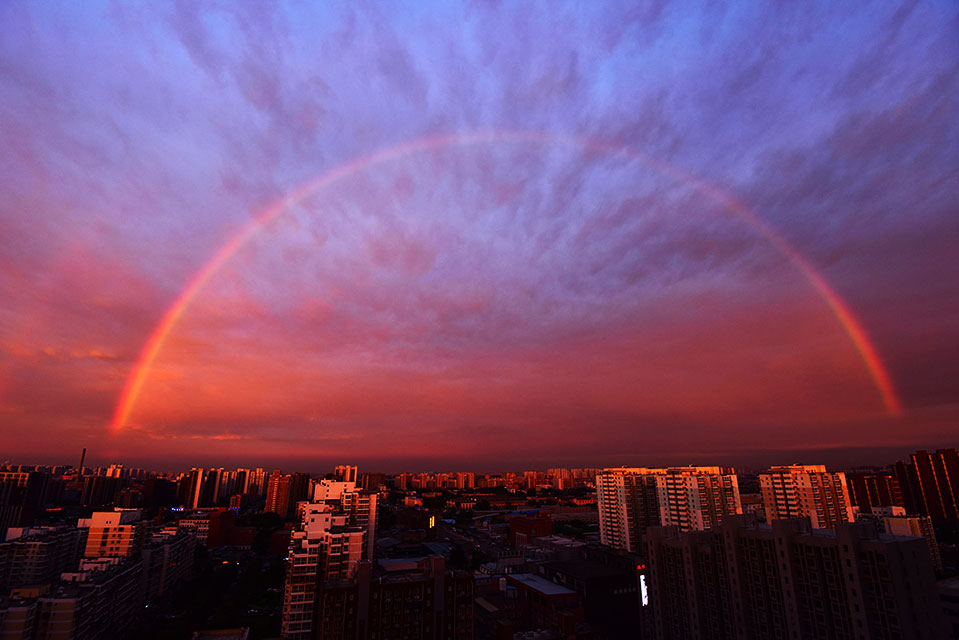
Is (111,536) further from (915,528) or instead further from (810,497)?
(915,528)

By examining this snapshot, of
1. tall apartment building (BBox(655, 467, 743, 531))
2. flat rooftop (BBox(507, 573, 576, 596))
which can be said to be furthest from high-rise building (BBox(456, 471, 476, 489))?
flat rooftop (BBox(507, 573, 576, 596))

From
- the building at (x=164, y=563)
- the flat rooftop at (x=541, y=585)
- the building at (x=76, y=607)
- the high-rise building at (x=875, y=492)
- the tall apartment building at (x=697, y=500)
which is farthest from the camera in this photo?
the high-rise building at (x=875, y=492)

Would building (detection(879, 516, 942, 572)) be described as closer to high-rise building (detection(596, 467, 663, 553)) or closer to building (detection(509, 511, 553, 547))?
high-rise building (detection(596, 467, 663, 553))

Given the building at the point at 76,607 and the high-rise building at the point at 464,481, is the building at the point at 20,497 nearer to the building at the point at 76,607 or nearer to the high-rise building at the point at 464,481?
the building at the point at 76,607

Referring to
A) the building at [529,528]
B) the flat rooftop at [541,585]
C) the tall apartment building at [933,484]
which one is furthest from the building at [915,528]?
the building at [529,528]

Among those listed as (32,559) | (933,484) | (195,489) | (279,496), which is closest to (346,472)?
(279,496)

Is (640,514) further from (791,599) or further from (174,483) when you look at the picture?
(174,483)

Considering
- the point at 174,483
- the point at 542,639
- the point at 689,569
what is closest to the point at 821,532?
the point at 689,569
